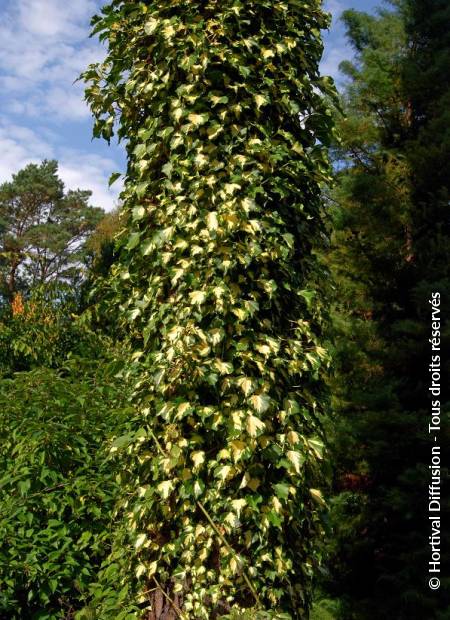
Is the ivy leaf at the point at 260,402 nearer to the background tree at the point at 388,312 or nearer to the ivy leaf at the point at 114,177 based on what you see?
the ivy leaf at the point at 114,177

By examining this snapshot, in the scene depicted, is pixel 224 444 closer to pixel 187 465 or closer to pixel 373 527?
pixel 187 465

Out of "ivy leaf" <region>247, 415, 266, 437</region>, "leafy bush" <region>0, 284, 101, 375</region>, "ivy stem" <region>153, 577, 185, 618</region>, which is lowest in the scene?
"ivy stem" <region>153, 577, 185, 618</region>

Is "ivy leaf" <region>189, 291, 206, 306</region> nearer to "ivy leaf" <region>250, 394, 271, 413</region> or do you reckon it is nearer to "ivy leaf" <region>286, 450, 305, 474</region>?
"ivy leaf" <region>250, 394, 271, 413</region>

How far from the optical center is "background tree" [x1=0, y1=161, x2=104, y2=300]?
28.3 metres

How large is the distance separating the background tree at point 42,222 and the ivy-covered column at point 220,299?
84.2 ft

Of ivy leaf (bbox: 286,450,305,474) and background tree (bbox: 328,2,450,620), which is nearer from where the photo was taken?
ivy leaf (bbox: 286,450,305,474)

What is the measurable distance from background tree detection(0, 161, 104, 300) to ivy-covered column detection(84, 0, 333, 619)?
2568cm

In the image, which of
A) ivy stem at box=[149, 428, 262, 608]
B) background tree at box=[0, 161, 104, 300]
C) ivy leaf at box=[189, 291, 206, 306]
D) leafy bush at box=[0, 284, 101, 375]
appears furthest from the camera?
background tree at box=[0, 161, 104, 300]

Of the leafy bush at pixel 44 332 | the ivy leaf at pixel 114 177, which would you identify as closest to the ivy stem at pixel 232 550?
the ivy leaf at pixel 114 177

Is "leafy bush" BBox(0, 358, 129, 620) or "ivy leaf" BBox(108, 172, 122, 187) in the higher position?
"ivy leaf" BBox(108, 172, 122, 187)

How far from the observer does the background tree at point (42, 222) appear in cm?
2827

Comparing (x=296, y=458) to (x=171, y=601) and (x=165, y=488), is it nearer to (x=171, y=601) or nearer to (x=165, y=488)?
(x=165, y=488)

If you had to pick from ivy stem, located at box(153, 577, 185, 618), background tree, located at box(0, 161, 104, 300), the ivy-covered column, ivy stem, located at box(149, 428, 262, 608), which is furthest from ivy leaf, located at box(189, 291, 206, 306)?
background tree, located at box(0, 161, 104, 300)

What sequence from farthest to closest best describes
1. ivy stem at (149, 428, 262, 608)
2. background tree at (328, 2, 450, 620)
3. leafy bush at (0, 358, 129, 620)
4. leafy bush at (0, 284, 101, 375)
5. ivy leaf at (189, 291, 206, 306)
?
leafy bush at (0, 284, 101, 375)
background tree at (328, 2, 450, 620)
leafy bush at (0, 358, 129, 620)
ivy leaf at (189, 291, 206, 306)
ivy stem at (149, 428, 262, 608)
